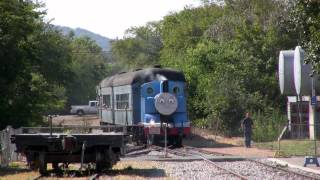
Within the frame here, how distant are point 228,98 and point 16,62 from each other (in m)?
17.4

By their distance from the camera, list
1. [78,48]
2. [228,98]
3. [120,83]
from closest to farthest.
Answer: [120,83], [228,98], [78,48]

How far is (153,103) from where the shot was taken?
105ft

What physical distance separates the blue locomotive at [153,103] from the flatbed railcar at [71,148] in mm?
9697

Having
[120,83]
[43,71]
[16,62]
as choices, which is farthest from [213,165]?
[43,71]

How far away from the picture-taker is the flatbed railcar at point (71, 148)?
19.5m

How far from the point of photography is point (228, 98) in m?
41.7

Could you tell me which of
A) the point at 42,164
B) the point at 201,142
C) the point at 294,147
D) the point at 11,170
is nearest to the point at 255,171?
the point at 42,164

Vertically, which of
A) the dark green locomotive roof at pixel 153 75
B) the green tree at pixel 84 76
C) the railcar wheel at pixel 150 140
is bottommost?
the railcar wheel at pixel 150 140

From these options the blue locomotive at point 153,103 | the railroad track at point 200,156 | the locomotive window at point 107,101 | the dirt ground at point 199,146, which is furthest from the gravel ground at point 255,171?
the locomotive window at point 107,101

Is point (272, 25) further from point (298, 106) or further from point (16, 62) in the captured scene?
point (16, 62)

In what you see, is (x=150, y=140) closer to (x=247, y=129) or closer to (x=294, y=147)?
(x=247, y=129)

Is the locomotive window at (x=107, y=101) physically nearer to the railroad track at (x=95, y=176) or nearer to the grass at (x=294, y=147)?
the grass at (x=294, y=147)

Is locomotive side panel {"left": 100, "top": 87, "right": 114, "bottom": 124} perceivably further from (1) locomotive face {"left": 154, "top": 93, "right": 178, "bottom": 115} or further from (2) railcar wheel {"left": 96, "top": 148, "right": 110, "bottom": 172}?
(2) railcar wheel {"left": 96, "top": 148, "right": 110, "bottom": 172}

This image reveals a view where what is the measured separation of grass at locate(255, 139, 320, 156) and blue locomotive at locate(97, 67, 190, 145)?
4.09m
